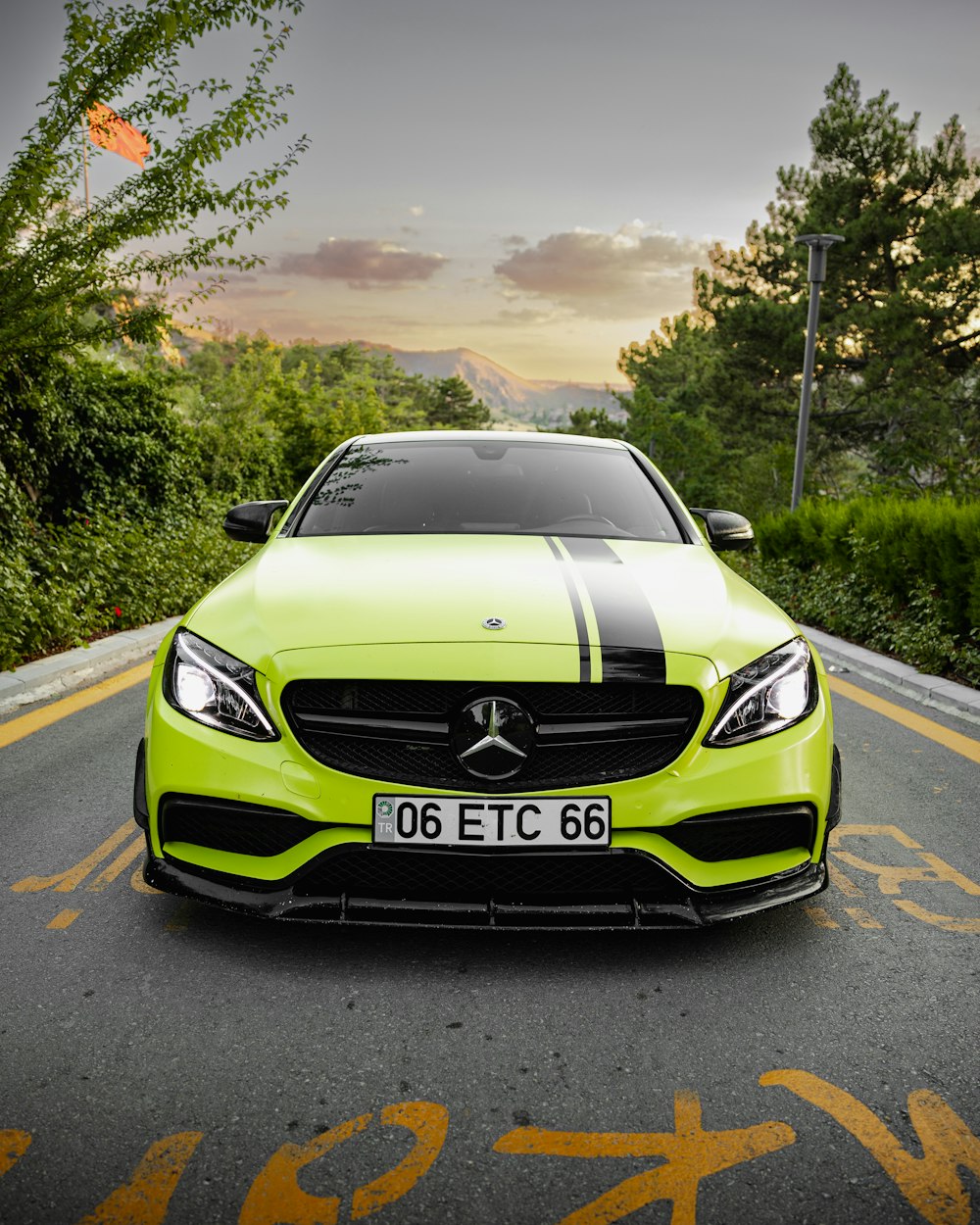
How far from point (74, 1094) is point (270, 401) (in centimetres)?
2046

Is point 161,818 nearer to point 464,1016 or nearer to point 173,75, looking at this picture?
point 464,1016

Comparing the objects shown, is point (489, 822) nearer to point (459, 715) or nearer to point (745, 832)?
point (459, 715)

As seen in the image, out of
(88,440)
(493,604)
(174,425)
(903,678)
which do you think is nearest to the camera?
(493,604)

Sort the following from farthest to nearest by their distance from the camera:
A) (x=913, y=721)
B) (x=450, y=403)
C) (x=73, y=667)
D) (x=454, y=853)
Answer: (x=450, y=403) < (x=73, y=667) < (x=913, y=721) < (x=454, y=853)

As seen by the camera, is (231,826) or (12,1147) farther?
(231,826)

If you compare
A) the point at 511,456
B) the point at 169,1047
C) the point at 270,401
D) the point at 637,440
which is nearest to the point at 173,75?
the point at 511,456

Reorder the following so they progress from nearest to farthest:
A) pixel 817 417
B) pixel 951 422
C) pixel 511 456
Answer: pixel 511 456 → pixel 951 422 → pixel 817 417

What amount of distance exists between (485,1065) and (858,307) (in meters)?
32.1

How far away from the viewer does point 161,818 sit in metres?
2.86

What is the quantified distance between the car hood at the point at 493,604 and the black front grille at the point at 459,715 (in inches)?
4.0

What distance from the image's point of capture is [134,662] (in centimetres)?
779

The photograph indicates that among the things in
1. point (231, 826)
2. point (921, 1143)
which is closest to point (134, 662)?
point (231, 826)

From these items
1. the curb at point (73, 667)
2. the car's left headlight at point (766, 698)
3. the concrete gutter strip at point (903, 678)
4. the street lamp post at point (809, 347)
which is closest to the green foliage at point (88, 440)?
the curb at point (73, 667)

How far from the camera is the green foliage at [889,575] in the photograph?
23.9ft
